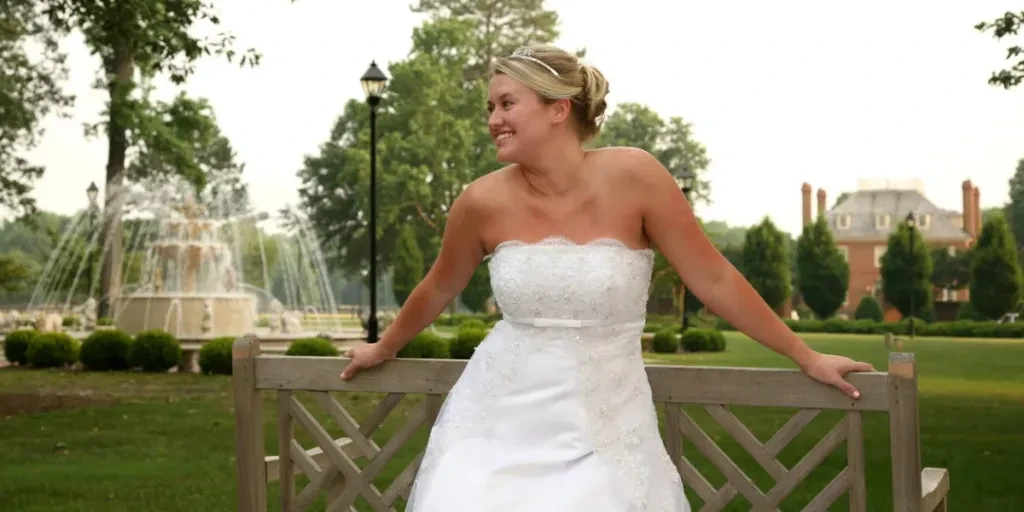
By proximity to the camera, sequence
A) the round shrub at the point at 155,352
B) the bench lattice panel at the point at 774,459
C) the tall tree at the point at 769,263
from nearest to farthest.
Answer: the bench lattice panel at the point at 774,459, the round shrub at the point at 155,352, the tall tree at the point at 769,263

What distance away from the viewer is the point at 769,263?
1795 inches

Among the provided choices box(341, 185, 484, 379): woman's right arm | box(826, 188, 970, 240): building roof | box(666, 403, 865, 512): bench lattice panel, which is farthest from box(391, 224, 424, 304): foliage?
Answer: box(666, 403, 865, 512): bench lattice panel

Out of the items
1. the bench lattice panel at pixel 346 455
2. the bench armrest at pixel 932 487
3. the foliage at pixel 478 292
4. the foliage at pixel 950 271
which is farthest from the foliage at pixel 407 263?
the bench armrest at pixel 932 487

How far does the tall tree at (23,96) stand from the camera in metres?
29.2

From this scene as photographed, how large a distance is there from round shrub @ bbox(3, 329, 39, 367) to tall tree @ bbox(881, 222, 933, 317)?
34623mm

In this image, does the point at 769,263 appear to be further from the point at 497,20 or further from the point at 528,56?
the point at 528,56

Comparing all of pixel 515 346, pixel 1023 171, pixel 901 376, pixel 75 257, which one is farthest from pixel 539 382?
pixel 1023 171

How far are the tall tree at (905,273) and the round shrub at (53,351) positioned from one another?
112 ft

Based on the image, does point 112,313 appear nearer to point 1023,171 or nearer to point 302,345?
point 302,345

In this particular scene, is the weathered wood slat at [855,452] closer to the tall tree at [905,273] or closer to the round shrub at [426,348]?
the round shrub at [426,348]

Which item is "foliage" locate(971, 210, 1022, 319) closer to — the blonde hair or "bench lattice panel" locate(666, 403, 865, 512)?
"bench lattice panel" locate(666, 403, 865, 512)

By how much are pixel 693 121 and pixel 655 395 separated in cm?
4827

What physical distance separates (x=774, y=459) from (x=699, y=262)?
0.79 meters

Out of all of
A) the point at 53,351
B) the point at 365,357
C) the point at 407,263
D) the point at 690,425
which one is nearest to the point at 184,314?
the point at 53,351
